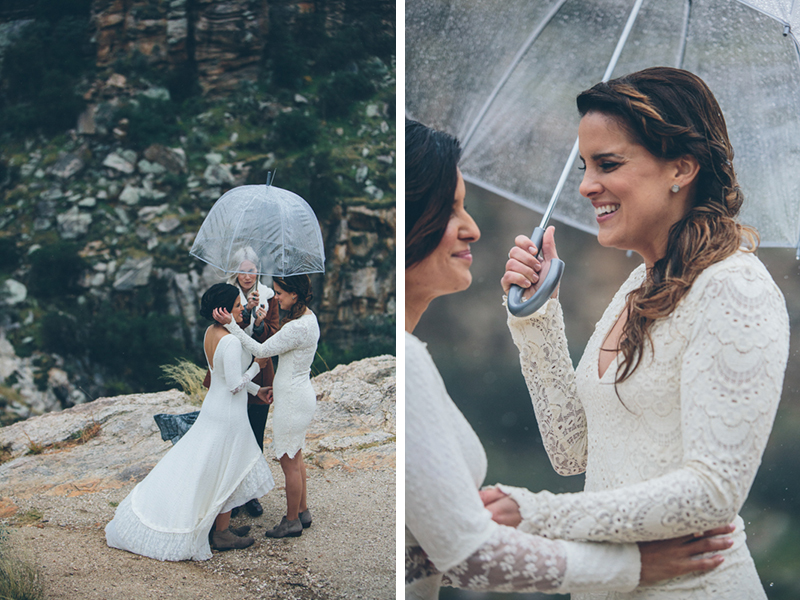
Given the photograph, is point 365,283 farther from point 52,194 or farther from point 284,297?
point 52,194

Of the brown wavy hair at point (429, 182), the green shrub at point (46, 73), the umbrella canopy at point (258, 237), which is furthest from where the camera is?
the green shrub at point (46, 73)

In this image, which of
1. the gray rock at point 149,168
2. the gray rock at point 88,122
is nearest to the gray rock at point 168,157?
the gray rock at point 149,168

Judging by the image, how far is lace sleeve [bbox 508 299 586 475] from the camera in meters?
1.61

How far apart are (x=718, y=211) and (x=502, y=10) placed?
821 millimetres

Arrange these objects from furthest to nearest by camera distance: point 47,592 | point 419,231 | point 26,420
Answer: point 26,420 → point 47,592 → point 419,231

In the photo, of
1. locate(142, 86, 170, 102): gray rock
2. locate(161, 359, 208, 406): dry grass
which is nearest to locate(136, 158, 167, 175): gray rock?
locate(142, 86, 170, 102): gray rock

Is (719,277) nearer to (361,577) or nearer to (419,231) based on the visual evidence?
(419,231)

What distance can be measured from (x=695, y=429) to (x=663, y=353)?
0.62 feet

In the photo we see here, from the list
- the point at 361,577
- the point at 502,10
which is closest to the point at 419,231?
the point at 502,10

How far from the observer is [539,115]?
5.77 feet

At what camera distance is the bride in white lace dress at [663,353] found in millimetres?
1185

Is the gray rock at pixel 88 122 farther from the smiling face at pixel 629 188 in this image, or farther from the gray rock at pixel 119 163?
the smiling face at pixel 629 188

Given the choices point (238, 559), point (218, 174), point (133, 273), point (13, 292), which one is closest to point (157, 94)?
point (218, 174)

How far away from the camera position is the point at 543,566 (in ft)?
3.89
